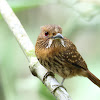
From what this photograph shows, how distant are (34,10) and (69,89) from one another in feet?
5.38

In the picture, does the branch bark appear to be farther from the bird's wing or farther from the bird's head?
the bird's wing

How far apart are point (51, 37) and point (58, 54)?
19 cm

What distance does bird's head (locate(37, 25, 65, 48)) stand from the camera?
2.24 meters

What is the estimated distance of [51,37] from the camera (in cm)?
228

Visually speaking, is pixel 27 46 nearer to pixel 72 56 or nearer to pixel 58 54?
pixel 58 54

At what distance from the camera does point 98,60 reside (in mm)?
2148

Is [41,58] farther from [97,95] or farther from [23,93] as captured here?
[97,95]

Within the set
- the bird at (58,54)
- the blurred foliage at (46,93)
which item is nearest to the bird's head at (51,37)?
the bird at (58,54)

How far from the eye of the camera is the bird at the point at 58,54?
2.31m

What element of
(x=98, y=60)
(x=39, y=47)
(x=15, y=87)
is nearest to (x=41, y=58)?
(x=39, y=47)

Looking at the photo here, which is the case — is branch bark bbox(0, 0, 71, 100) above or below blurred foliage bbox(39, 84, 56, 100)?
above

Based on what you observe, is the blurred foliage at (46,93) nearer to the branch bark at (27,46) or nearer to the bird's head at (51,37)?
the branch bark at (27,46)

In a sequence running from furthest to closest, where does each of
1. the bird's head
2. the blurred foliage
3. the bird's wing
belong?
the bird's wing
the bird's head
the blurred foliage

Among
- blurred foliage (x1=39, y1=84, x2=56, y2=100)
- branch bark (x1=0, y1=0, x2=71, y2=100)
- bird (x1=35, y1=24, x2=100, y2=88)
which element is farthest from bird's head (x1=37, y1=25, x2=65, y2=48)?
blurred foliage (x1=39, y1=84, x2=56, y2=100)
